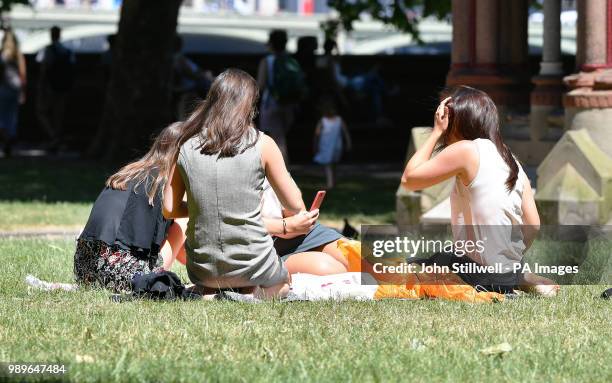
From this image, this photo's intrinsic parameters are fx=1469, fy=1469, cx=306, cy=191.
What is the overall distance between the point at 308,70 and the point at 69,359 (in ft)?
59.4

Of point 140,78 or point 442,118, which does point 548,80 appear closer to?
point 442,118

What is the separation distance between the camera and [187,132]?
7.98 meters

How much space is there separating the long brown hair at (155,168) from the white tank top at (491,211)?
162 centimetres

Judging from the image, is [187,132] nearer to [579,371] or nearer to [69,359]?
[69,359]

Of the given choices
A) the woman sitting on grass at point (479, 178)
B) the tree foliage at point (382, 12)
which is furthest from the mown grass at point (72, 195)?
the woman sitting on grass at point (479, 178)

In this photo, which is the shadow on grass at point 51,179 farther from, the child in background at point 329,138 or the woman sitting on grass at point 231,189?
the woman sitting on grass at point 231,189

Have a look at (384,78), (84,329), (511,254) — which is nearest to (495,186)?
(511,254)

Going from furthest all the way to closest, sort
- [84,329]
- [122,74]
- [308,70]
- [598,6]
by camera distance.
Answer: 1. [308,70]
2. [122,74]
3. [598,6]
4. [84,329]

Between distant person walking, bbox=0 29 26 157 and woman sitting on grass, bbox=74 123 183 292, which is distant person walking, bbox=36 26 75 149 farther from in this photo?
woman sitting on grass, bbox=74 123 183 292

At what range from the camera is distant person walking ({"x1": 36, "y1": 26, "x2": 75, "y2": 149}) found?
2412 cm

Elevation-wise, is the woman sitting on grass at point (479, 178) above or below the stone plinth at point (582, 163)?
above

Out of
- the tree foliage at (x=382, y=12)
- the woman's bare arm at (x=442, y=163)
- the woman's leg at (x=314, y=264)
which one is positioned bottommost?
the tree foliage at (x=382, y=12)

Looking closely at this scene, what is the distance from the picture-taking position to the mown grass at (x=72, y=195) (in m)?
14.3

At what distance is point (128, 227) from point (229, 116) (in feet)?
3.15
